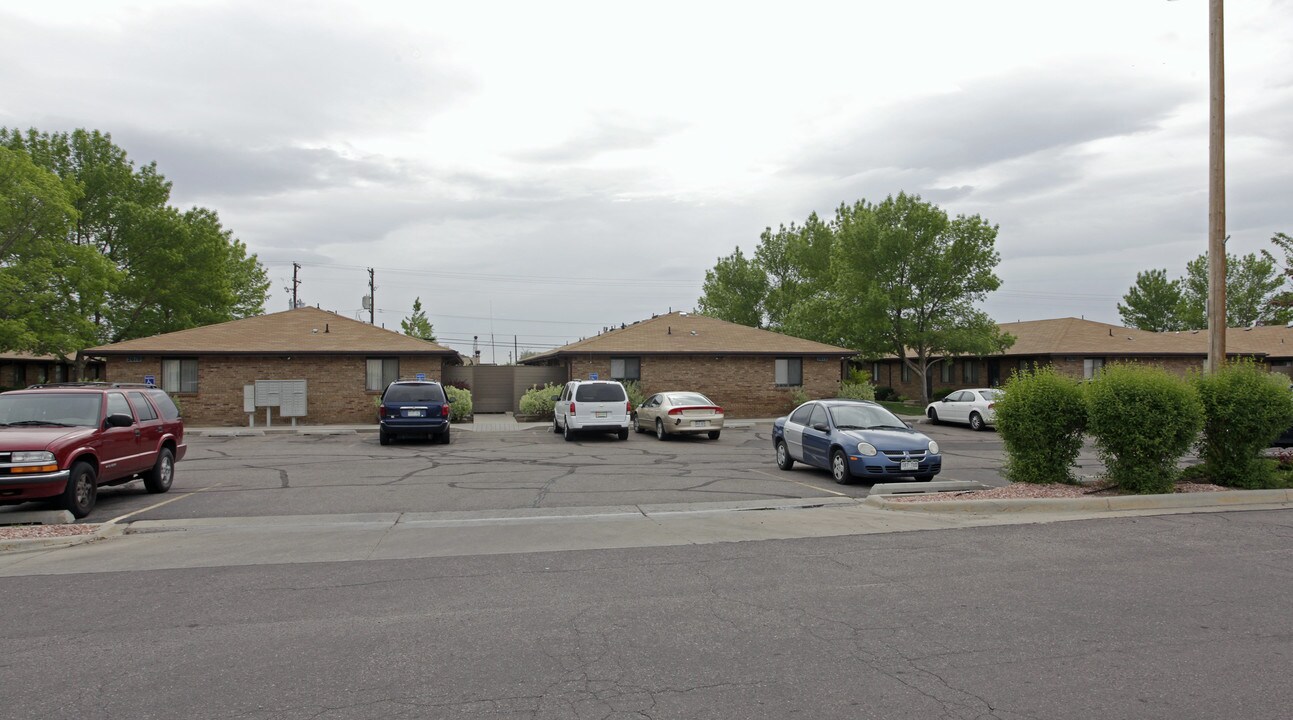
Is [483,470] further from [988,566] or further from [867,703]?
[867,703]

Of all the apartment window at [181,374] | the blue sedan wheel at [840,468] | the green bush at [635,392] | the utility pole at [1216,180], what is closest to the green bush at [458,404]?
the green bush at [635,392]

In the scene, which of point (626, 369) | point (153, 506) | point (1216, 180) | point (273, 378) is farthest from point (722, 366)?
point (153, 506)

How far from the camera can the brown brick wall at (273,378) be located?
2875cm

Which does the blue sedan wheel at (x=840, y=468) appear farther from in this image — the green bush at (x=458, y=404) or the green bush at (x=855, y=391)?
the green bush at (x=458, y=404)

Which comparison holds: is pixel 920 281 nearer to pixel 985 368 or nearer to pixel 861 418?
pixel 985 368

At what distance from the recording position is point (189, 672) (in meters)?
4.88

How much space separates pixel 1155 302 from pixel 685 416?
2252 inches

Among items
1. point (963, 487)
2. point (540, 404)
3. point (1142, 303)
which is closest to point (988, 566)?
point (963, 487)

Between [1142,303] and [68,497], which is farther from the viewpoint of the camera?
[1142,303]

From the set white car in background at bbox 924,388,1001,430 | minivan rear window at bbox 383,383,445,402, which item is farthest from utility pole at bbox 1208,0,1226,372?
minivan rear window at bbox 383,383,445,402

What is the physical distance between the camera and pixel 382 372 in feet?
99.1

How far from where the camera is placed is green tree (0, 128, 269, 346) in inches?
1496

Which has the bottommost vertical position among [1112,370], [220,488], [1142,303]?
[220,488]

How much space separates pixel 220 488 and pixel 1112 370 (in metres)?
13.9
